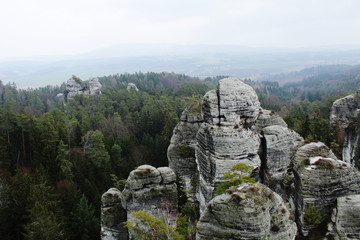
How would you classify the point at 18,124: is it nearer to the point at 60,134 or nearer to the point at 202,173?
the point at 60,134

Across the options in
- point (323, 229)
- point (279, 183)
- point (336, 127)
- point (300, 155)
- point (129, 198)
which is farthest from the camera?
point (336, 127)

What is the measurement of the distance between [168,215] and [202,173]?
4.79m

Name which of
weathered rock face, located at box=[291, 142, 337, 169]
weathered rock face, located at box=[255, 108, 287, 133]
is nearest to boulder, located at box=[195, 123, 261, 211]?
weathered rock face, located at box=[291, 142, 337, 169]

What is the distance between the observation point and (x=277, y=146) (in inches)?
617

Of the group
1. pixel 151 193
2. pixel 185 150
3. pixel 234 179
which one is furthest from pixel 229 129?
pixel 185 150

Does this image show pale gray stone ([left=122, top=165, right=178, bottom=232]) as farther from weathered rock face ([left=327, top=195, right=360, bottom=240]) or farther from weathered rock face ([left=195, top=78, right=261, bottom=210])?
weathered rock face ([left=327, top=195, right=360, bottom=240])

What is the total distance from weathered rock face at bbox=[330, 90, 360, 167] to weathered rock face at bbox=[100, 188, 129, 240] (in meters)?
23.4

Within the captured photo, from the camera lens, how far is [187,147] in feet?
69.4

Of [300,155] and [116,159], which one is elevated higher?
[300,155]

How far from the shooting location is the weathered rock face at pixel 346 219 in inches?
385

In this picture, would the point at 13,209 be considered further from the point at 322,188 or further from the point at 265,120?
the point at 322,188

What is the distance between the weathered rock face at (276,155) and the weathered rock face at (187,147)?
21.6 ft

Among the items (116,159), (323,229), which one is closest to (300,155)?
(323,229)

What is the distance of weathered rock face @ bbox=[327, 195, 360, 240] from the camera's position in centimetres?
977
